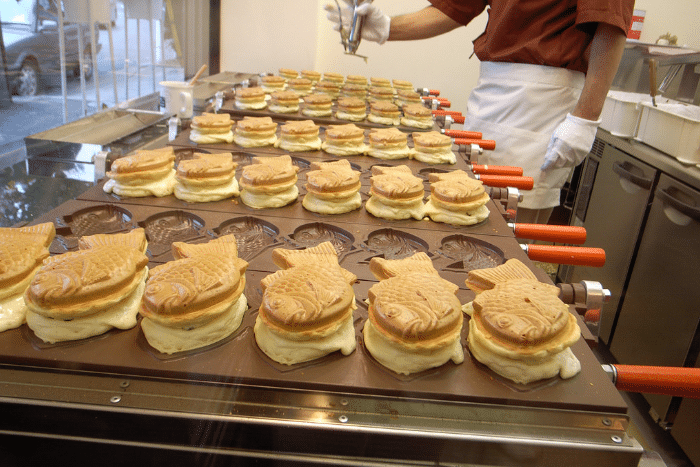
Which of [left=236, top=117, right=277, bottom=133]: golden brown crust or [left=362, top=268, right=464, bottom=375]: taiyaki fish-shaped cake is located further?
[left=236, top=117, right=277, bottom=133]: golden brown crust

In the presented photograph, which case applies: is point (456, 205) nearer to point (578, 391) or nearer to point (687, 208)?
point (578, 391)

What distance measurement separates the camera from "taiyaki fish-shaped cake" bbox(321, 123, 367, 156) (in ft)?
8.57

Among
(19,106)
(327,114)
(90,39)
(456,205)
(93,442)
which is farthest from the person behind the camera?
(327,114)

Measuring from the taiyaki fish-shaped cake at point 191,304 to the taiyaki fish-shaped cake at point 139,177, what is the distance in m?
0.84

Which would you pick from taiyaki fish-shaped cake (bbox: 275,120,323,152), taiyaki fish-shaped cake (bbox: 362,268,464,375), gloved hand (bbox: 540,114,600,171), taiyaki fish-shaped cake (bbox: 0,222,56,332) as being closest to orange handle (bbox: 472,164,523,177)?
gloved hand (bbox: 540,114,600,171)

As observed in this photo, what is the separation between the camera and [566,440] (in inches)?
37.4

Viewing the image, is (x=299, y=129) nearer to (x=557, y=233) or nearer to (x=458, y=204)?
(x=458, y=204)

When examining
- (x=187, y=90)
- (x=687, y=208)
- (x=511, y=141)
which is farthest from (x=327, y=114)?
(x=687, y=208)

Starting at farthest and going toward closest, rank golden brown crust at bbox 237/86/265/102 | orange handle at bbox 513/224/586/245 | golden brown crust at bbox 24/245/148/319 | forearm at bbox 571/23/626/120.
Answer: golden brown crust at bbox 237/86/265/102
forearm at bbox 571/23/626/120
orange handle at bbox 513/224/586/245
golden brown crust at bbox 24/245/148/319

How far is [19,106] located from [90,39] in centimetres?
87

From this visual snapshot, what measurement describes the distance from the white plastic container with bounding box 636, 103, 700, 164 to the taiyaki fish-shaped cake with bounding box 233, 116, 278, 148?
2389mm

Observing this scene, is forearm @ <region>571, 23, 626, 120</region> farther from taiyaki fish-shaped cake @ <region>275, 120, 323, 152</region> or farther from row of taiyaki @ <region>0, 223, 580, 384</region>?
row of taiyaki @ <region>0, 223, 580, 384</region>

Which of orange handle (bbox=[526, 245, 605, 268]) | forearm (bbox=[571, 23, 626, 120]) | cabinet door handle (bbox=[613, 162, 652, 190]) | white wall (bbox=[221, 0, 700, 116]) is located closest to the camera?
orange handle (bbox=[526, 245, 605, 268])

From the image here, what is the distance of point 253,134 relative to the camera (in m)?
2.64
